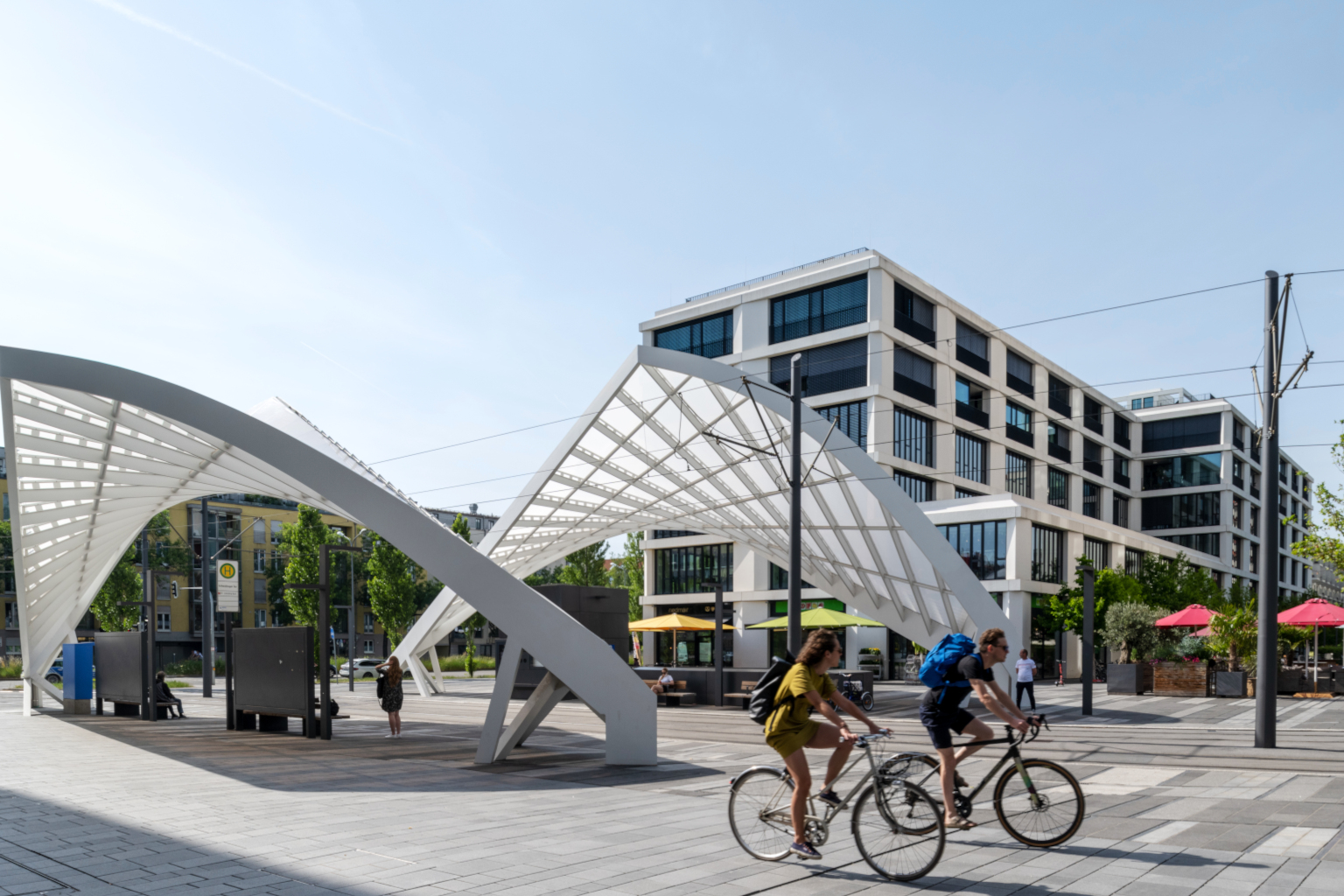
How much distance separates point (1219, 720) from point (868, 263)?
30.9m

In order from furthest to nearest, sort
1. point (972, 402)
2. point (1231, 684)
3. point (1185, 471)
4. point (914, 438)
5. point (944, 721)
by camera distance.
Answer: point (1185, 471) < point (972, 402) < point (914, 438) < point (1231, 684) < point (944, 721)

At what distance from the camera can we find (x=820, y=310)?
52375 millimetres

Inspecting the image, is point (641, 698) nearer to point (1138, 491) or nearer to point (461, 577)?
point (461, 577)

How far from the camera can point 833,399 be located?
165ft

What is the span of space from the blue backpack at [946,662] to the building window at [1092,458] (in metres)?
65.7

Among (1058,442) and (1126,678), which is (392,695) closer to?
(1126,678)

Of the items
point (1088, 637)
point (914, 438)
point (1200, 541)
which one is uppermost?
point (914, 438)

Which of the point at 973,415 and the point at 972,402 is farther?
the point at 972,402

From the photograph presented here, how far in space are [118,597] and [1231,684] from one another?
60187 mm

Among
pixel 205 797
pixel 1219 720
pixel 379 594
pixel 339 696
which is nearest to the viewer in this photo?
pixel 205 797

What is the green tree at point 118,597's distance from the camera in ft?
198

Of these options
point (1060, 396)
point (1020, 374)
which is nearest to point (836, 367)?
point (1020, 374)

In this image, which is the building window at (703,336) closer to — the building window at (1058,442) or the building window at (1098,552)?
the building window at (1058,442)

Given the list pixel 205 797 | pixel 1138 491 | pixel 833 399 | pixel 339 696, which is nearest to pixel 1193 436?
pixel 1138 491
